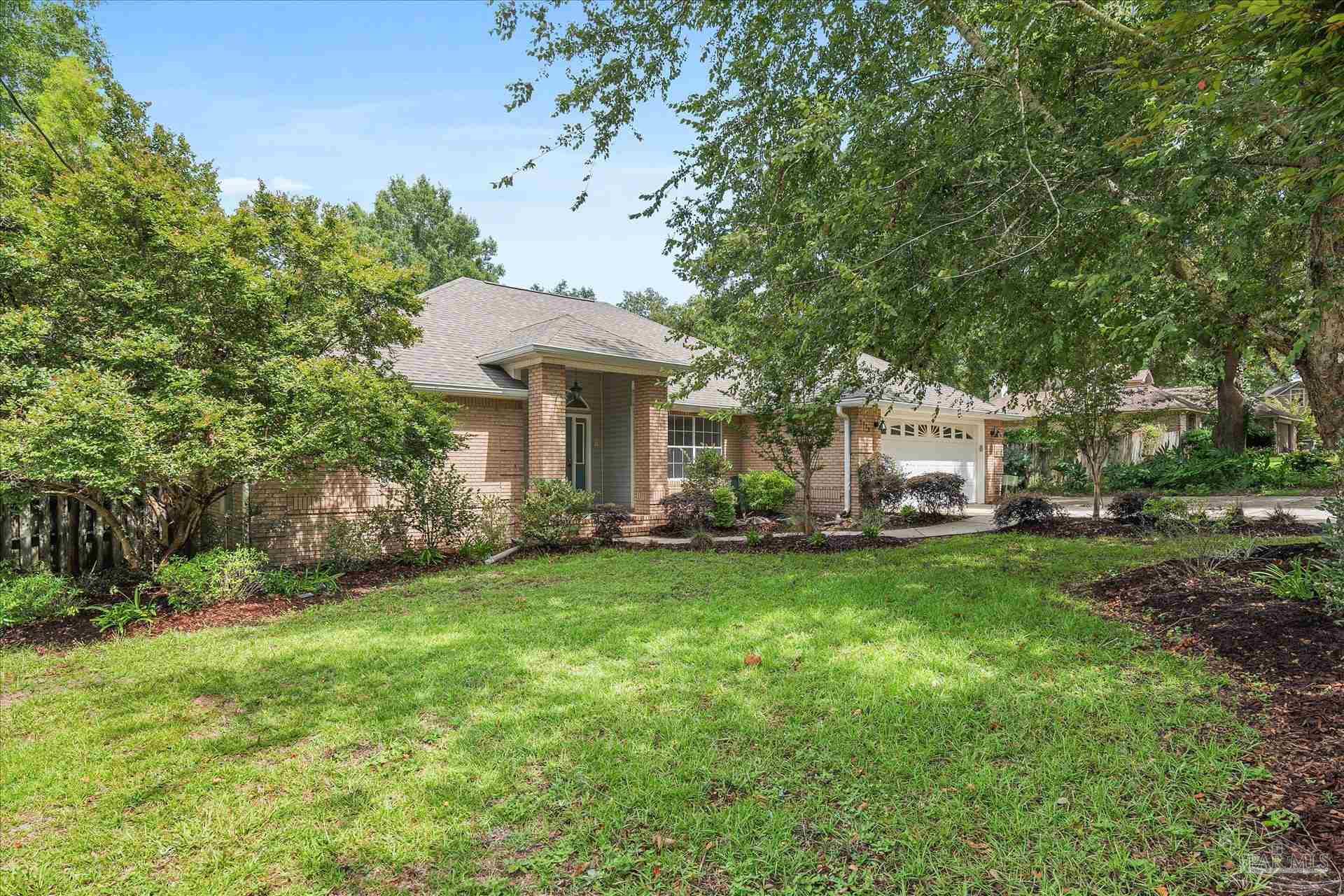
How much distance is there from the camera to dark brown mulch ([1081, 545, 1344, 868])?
2.83 meters

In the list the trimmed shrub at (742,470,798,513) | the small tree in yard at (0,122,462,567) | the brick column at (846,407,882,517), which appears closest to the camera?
the small tree in yard at (0,122,462,567)

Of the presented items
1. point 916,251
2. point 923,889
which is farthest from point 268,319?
point 923,889

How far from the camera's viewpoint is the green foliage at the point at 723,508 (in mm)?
13930

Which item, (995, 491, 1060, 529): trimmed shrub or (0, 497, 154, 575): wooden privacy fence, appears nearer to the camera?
(0, 497, 154, 575): wooden privacy fence

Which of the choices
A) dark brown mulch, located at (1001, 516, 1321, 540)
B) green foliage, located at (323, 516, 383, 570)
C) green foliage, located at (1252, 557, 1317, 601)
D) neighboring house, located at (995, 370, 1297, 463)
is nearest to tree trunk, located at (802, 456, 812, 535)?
dark brown mulch, located at (1001, 516, 1321, 540)

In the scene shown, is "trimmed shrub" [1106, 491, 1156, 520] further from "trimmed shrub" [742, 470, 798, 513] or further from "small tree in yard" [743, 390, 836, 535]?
"small tree in yard" [743, 390, 836, 535]

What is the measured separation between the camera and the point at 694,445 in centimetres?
1560

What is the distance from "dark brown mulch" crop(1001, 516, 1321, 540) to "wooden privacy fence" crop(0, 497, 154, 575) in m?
13.8

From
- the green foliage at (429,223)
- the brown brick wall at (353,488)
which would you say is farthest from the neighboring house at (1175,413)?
the green foliage at (429,223)

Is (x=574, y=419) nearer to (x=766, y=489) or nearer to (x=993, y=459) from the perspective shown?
(x=766, y=489)

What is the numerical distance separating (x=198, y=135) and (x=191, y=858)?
857 centimetres

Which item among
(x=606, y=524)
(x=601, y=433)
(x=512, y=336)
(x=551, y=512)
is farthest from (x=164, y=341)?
(x=601, y=433)

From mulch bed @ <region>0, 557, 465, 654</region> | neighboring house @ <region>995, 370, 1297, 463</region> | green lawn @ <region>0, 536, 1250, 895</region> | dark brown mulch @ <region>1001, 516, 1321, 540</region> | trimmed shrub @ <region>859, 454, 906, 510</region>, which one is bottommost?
mulch bed @ <region>0, 557, 465, 654</region>

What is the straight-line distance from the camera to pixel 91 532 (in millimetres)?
8094
